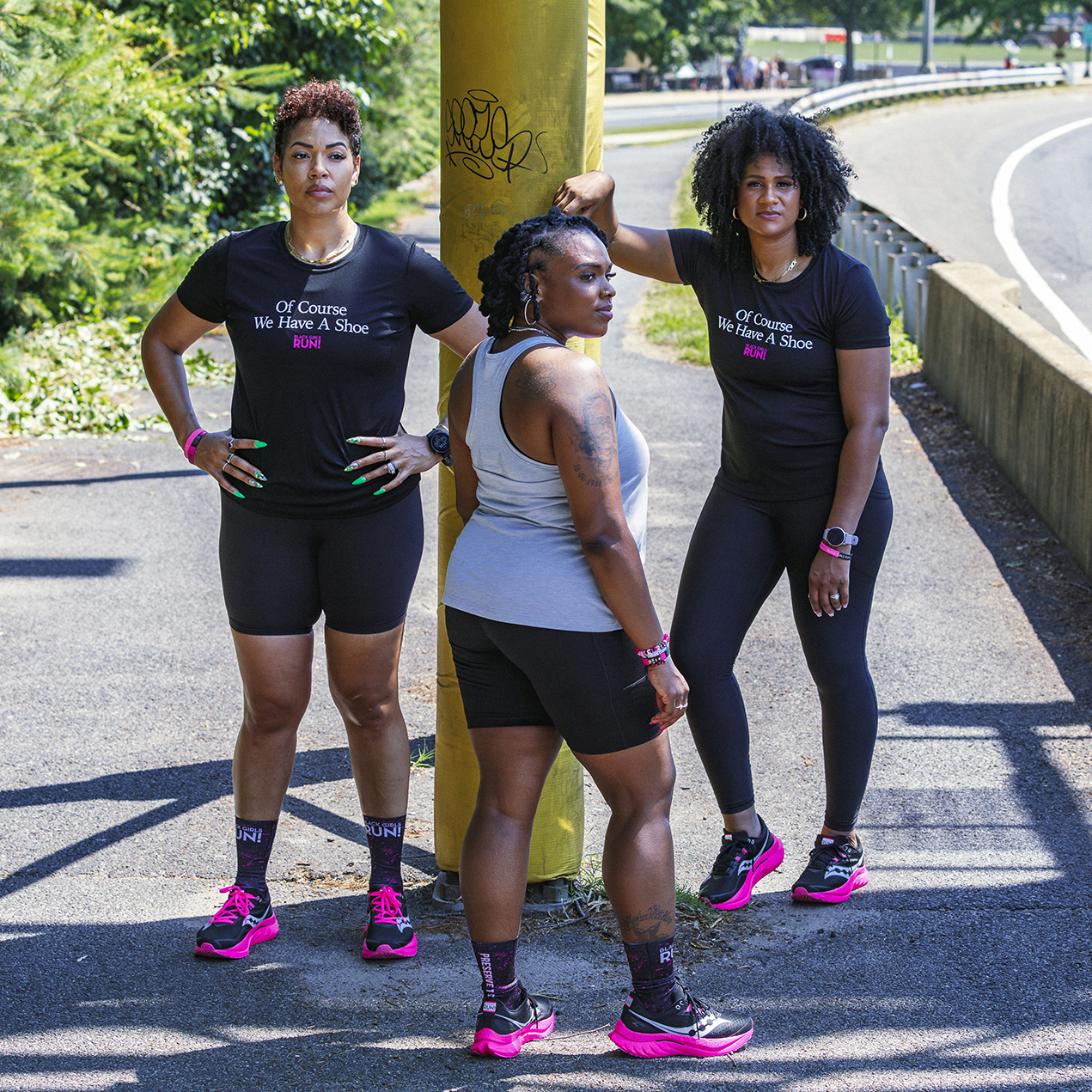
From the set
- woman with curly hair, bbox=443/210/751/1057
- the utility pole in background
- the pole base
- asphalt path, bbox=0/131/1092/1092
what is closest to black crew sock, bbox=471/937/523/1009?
woman with curly hair, bbox=443/210/751/1057

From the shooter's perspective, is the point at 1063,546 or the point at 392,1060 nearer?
the point at 392,1060

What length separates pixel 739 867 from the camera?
3.93 metres

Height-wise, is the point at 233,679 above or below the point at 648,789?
below

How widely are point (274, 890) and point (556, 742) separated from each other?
1340mm

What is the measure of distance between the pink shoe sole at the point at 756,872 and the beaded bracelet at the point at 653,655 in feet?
4.04

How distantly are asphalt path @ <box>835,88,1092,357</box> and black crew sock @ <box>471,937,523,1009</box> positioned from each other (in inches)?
423

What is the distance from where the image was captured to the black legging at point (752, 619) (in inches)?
152

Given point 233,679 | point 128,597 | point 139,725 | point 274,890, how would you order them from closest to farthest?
point 274,890 → point 139,725 → point 233,679 → point 128,597

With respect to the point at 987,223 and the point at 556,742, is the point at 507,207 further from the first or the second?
the point at 987,223

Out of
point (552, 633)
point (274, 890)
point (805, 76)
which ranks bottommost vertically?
point (274, 890)

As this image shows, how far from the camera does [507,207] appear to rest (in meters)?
3.61

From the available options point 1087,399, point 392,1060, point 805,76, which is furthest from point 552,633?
point 805,76

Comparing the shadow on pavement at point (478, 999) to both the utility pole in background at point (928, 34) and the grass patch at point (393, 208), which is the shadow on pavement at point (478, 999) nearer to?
the grass patch at point (393, 208)

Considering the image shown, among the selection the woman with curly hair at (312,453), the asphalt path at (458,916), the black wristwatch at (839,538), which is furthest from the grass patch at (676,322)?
the woman with curly hair at (312,453)
